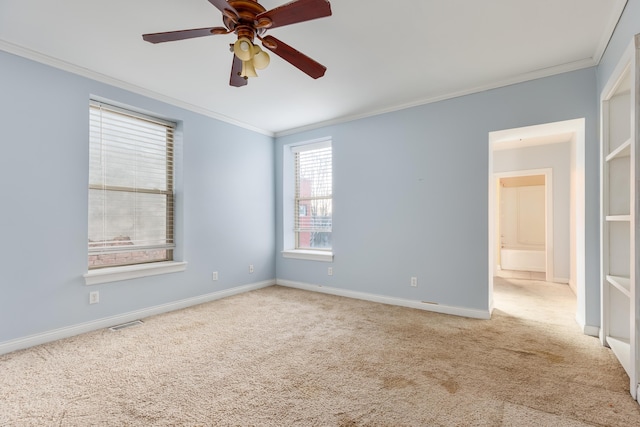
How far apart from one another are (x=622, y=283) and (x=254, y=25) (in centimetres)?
299

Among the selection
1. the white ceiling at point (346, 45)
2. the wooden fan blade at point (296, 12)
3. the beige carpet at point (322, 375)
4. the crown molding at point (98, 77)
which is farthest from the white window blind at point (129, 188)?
the wooden fan blade at point (296, 12)

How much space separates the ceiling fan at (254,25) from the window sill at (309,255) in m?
2.91

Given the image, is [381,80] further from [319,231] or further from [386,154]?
[319,231]

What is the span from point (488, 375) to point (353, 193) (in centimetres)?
266

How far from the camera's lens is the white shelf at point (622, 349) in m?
2.13

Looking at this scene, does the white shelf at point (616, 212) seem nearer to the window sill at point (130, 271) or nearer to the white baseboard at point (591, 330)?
the white baseboard at point (591, 330)

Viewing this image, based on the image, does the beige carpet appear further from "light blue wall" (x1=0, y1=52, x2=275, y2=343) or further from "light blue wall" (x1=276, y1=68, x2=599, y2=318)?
"light blue wall" (x1=276, y1=68, x2=599, y2=318)

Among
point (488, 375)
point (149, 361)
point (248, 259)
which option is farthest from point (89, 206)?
point (488, 375)

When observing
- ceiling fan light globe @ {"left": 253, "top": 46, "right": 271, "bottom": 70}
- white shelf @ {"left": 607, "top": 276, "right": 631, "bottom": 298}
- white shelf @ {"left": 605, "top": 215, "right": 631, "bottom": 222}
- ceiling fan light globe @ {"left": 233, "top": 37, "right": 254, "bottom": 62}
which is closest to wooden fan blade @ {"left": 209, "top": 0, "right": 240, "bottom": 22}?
ceiling fan light globe @ {"left": 233, "top": 37, "right": 254, "bottom": 62}

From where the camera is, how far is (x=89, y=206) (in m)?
3.12

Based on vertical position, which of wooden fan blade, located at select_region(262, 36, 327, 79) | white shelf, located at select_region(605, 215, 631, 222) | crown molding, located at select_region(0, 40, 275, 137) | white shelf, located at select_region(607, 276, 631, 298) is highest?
crown molding, located at select_region(0, 40, 275, 137)

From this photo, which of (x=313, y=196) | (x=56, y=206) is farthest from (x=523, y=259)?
(x=56, y=206)

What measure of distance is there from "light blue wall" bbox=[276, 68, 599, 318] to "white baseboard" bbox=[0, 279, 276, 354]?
1557 millimetres

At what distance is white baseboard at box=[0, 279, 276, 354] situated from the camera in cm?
257
